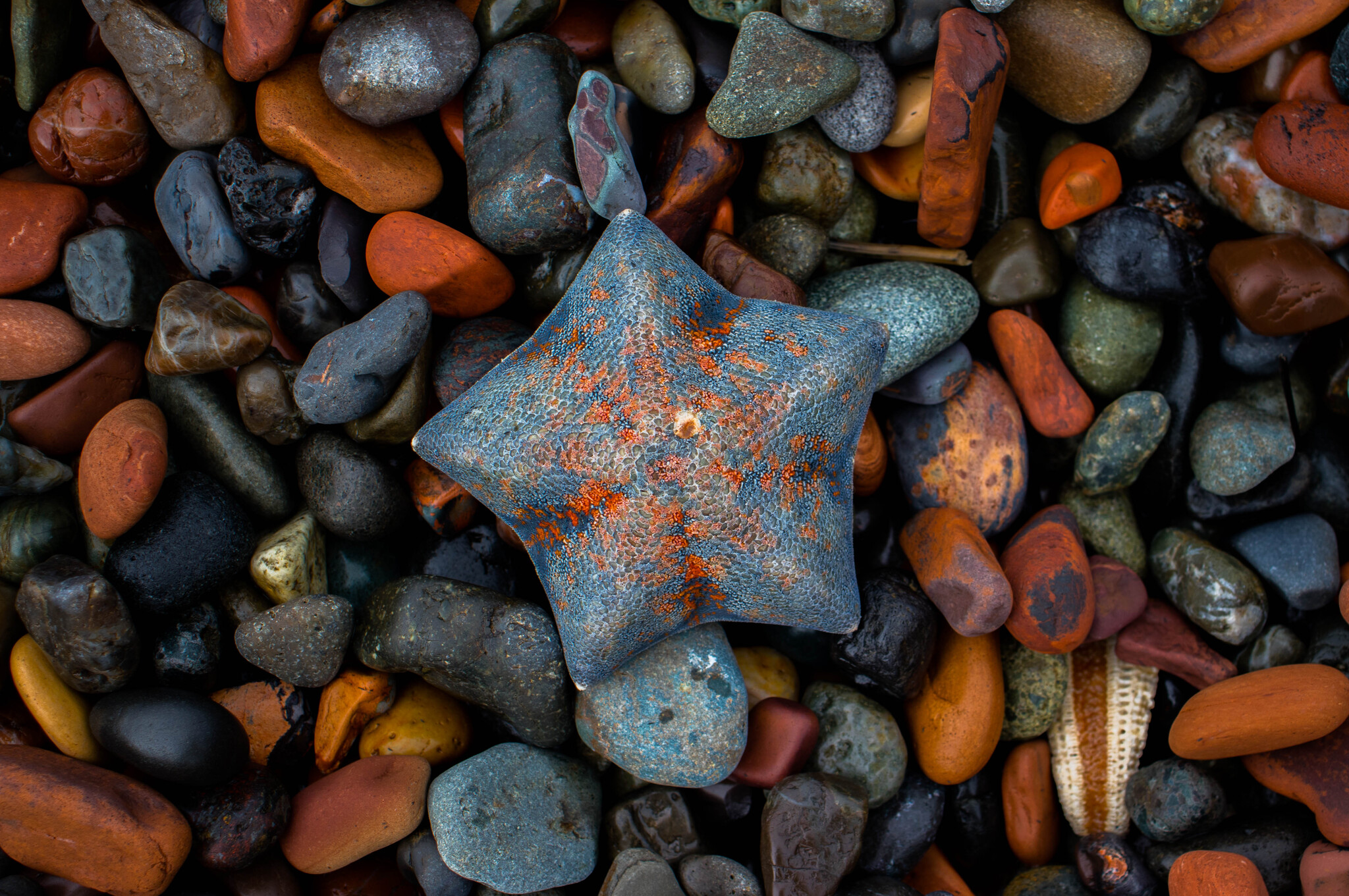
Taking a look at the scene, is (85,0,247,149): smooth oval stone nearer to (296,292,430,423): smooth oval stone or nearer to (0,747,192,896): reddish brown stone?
(296,292,430,423): smooth oval stone

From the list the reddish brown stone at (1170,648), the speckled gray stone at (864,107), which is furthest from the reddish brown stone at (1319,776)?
the speckled gray stone at (864,107)

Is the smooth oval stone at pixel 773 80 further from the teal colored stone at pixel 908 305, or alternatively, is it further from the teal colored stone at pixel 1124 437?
the teal colored stone at pixel 1124 437

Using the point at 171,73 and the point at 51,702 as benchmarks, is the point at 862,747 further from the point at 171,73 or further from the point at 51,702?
the point at 171,73

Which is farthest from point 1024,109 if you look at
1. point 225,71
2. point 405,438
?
point 225,71

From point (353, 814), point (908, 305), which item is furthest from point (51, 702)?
point (908, 305)

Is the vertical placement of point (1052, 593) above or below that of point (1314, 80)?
below

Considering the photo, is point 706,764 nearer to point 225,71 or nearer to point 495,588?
point 495,588
